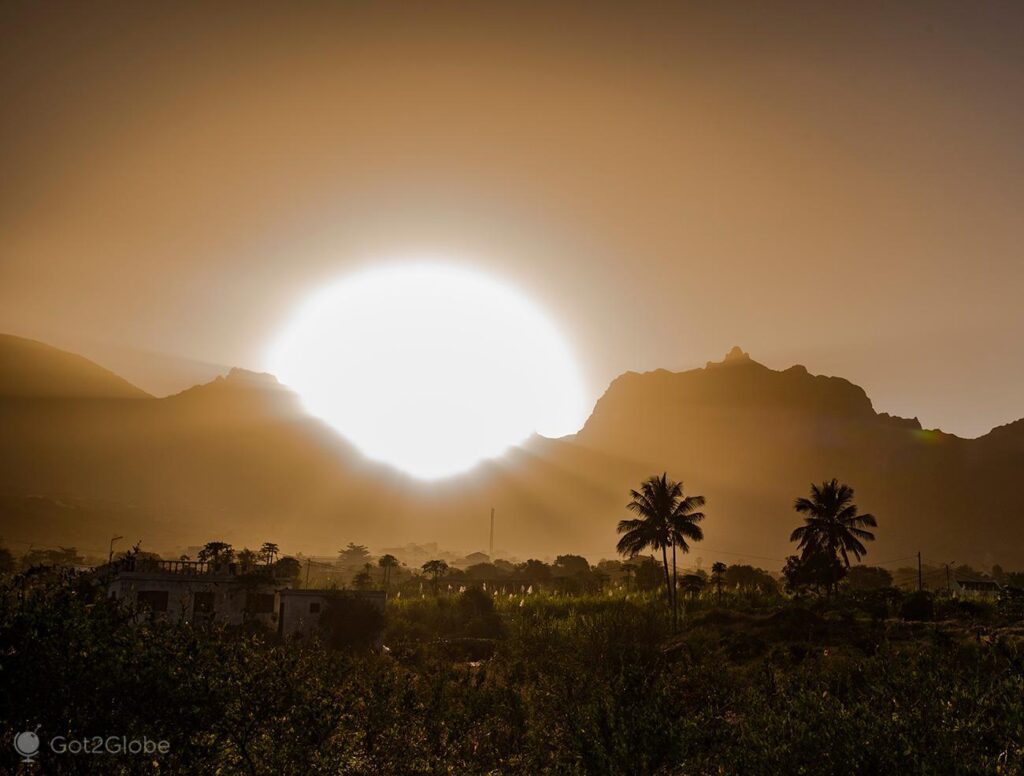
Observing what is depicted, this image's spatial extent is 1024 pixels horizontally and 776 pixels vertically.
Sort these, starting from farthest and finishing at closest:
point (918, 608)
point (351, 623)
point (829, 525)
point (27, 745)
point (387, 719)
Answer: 1. point (829, 525)
2. point (351, 623)
3. point (918, 608)
4. point (387, 719)
5. point (27, 745)

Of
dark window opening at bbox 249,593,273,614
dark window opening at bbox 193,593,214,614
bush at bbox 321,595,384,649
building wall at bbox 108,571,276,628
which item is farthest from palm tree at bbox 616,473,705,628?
dark window opening at bbox 193,593,214,614

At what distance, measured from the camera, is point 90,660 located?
1905 centimetres

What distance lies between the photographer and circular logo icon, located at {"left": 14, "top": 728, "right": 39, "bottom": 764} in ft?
52.5

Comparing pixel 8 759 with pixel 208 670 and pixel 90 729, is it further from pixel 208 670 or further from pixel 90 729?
pixel 208 670

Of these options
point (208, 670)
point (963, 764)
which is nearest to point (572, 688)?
point (208, 670)

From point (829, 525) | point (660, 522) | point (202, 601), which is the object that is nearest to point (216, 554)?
point (202, 601)

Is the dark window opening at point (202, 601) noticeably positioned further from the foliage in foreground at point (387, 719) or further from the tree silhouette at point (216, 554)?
the foliage in foreground at point (387, 719)

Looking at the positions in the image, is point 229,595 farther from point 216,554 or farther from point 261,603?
point 216,554

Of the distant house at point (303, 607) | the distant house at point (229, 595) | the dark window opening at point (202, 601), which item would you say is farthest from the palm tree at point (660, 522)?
the dark window opening at point (202, 601)

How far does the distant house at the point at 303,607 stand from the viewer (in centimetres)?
5909

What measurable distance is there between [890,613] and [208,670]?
52.7m

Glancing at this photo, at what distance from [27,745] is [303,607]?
150 feet

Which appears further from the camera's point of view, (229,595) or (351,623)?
(351,623)

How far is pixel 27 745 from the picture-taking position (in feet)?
52.8
